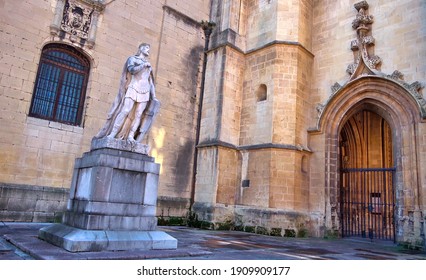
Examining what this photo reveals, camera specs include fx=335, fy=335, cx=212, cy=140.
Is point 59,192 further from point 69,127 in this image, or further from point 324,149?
point 324,149

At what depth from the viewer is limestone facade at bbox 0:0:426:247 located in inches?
333

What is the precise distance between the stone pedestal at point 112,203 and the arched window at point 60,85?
404cm

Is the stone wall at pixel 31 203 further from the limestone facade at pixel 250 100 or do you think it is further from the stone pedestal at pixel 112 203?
the stone pedestal at pixel 112 203

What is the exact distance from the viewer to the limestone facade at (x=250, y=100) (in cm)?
847

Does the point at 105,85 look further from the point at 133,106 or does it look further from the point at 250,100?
the point at 250,100

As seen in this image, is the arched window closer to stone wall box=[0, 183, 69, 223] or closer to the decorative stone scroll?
stone wall box=[0, 183, 69, 223]

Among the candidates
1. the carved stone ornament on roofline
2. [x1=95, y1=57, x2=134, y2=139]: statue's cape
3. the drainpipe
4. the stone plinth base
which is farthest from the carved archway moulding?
the stone plinth base

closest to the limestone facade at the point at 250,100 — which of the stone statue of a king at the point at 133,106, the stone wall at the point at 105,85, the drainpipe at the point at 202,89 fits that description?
the stone wall at the point at 105,85

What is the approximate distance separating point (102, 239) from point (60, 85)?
6.03m

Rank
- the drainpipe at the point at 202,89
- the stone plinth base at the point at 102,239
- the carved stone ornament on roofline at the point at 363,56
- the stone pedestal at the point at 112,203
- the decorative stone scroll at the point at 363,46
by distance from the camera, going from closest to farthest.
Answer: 1. the stone plinth base at the point at 102,239
2. the stone pedestal at the point at 112,203
3. the carved stone ornament on roofline at the point at 363,56
4. the decorative stone scroll at the point at 363,46
5. the drainpipe at the point at 202,89

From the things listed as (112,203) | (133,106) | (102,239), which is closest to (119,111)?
(133,106)

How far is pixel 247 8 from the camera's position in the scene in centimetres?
1227

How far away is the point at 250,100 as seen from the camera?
1117 cm
